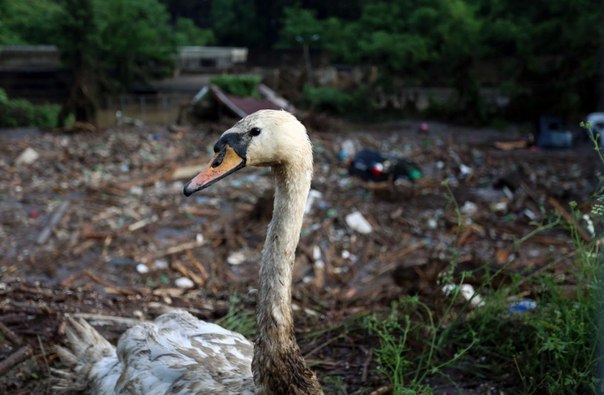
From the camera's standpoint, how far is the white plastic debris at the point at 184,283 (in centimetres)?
628

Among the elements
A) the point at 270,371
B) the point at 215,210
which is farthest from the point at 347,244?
the point at 270,371

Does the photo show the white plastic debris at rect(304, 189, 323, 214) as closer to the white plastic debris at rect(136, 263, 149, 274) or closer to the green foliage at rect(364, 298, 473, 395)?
the white plastic debris at rect(136, 263, 149, 274)

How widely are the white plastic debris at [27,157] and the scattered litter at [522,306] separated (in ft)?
32.5

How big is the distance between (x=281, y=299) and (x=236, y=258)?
191 inches

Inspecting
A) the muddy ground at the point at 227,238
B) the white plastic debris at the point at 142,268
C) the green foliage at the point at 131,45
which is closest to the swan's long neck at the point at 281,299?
the muddy ground at the point at 227,238

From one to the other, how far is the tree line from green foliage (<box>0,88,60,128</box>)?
2.21 m

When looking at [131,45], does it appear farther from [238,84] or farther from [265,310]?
[265,310]

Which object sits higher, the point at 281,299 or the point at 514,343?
the point at 281,299

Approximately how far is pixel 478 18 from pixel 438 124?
18.3 feet

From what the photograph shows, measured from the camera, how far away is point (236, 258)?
281 inches

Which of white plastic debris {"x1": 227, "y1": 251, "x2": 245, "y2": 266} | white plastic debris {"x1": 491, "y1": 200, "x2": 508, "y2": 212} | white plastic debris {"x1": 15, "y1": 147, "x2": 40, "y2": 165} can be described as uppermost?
white plastic debris {"x1": 491, "y1": 200, "x2": 508, "y2": 212}

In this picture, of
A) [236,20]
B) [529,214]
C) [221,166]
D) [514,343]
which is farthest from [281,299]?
[236,20]

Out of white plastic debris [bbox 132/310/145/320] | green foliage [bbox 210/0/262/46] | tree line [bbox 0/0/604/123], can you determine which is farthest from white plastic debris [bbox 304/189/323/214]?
green foliage [bbox 210/0/262/46]

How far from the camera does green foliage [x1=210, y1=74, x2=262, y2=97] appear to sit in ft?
67.6
